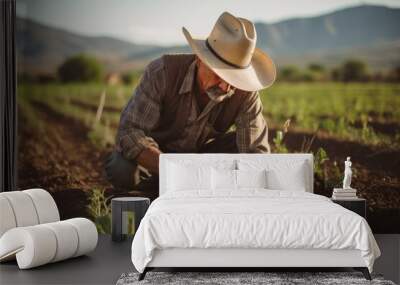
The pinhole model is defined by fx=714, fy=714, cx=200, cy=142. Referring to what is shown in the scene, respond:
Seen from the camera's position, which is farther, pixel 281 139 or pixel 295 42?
pixel 295 42

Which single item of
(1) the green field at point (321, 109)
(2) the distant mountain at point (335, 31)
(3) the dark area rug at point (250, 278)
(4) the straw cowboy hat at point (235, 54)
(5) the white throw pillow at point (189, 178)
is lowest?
(3) the dark area rug at point (250, 278)

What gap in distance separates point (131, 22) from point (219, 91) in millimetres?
1292

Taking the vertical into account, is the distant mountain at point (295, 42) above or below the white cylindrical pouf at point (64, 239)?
above

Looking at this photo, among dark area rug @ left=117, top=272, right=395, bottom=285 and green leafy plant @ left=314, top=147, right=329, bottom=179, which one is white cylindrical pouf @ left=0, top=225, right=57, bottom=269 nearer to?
dark area rug @ left=117, top=272, right=395, bottom=285

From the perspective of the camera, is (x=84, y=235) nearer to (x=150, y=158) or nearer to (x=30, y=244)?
(x=30, y=244)

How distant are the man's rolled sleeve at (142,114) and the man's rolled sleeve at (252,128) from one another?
0.90 metres

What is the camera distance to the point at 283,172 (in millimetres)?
7246

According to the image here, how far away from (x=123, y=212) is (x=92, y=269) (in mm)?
1416

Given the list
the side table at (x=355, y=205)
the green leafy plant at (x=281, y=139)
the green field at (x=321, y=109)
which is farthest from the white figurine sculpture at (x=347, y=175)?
the green leafy plant at (x=281, y=139)

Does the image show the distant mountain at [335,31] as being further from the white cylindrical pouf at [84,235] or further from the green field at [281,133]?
the white cylindrical pouf at [84,235]

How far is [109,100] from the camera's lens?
794cm

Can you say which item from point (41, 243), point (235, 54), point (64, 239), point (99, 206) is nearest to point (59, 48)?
point (99, 206)

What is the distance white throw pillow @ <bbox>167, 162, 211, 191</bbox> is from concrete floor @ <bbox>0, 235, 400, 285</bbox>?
837mm

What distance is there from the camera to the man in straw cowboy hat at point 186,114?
7688 mm
